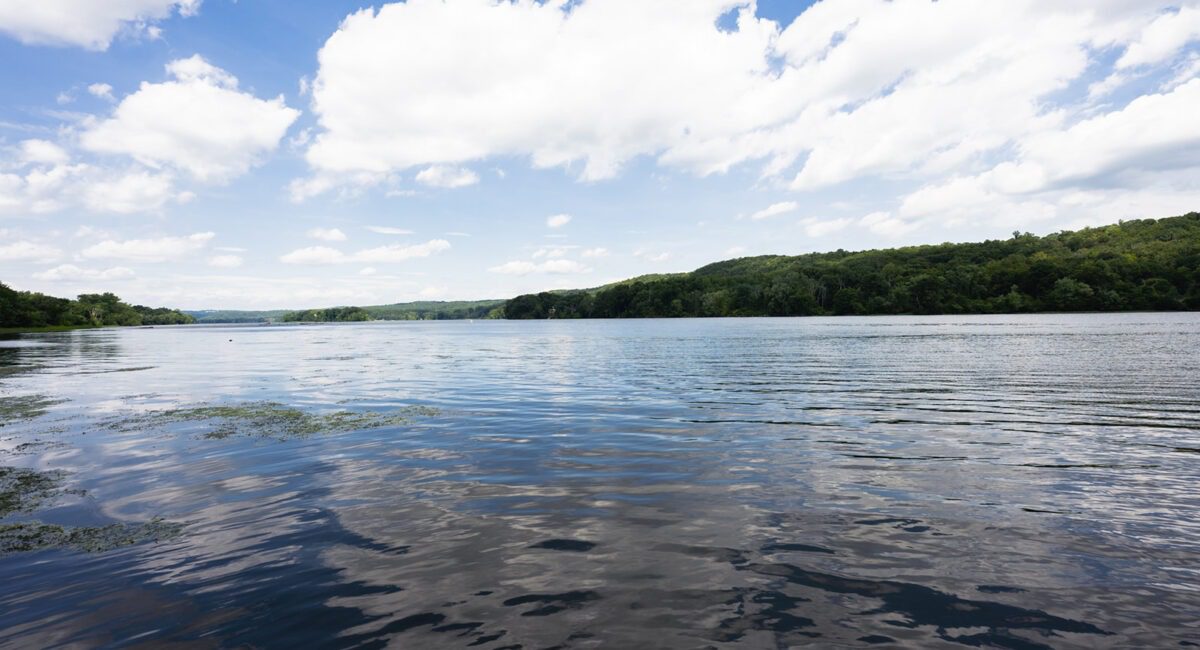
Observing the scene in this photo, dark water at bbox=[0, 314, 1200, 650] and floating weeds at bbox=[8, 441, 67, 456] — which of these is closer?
dark water at bbox=[0, 314, 1200, 650]

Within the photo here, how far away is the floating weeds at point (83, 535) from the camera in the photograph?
985 cm

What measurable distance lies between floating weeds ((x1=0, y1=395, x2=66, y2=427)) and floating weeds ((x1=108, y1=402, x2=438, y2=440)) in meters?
4.74

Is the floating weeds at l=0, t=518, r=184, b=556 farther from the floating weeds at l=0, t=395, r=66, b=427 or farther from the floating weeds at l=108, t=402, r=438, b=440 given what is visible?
the floating weeds at l=0, t=395, r=66, b=427

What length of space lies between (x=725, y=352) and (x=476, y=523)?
46124mm

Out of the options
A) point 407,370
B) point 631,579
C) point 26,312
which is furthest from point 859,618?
point 26,312

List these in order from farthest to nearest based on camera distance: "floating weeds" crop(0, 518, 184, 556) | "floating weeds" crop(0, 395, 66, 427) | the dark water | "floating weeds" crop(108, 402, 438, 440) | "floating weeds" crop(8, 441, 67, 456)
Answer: "floating weeds" crop(0, 395, 66, 427), "floating weeds" crop(108, 402, 438, 440), "floating weeds" crop(8, 441, 67, 456), "floating weeds" crop(0, 518, 184, 556), the dark water

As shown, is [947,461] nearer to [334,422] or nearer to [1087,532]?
[1087,532]

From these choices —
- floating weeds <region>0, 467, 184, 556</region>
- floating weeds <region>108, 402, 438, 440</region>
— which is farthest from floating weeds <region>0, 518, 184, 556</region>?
floating weeds <region>108, 402, 438, 440</region>

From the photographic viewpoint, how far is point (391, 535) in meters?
10.2

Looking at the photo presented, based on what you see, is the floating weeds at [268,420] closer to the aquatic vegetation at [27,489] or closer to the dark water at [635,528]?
the dark water at [635,528]

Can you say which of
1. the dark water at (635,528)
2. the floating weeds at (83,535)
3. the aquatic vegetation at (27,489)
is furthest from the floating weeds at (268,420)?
the floating weeds at (83,535)

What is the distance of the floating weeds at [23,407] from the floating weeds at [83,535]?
16.4 m

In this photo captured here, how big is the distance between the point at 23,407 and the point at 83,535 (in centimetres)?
2331

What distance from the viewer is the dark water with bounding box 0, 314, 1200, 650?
23.2 feet
